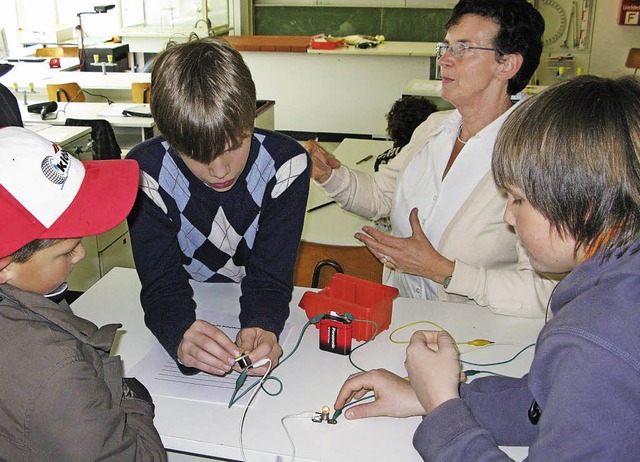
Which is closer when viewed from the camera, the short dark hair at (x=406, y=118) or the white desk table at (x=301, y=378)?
the white desk table at (x=301, y=378)

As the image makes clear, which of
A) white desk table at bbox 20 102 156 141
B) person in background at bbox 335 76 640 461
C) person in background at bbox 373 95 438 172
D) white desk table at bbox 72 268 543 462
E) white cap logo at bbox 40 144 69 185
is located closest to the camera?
person in background at bbox 335 76 640 461

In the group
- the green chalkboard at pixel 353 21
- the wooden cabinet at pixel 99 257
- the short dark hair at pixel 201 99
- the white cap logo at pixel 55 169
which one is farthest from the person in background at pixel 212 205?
the green chalkboard at pixel 353 21

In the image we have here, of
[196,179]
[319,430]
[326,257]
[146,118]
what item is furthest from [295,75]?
[319,430]

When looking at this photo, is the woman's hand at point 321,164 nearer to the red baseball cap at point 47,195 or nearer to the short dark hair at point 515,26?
the short dark hair at point 515,26

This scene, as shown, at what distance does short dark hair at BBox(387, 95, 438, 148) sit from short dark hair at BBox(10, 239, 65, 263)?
229cm

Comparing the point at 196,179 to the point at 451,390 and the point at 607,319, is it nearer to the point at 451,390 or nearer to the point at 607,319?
the point at 451,390

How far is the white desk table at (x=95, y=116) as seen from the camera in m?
4.13

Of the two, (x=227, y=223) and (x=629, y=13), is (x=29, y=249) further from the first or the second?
(x=629, y=13)

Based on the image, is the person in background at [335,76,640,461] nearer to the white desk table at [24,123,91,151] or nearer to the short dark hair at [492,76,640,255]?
the short dark hair at [492,76,640,255]

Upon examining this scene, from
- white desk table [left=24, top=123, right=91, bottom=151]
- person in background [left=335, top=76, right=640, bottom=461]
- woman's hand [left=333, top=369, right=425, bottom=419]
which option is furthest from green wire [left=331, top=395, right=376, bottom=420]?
white desk table [left=24, top=123, right=91, bottom=151]

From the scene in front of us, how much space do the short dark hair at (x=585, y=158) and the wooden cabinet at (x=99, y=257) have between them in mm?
2617

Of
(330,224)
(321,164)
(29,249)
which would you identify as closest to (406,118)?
(330,224)

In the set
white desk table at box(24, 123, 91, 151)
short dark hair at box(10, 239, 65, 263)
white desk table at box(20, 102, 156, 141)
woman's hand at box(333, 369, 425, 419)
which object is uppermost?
short dark hair at box(10, 239, 65, 263)

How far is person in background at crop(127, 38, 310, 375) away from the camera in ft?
4.51
